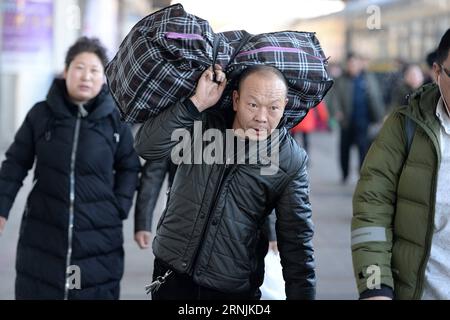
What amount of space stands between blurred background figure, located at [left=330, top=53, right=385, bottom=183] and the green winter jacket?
30.1ft

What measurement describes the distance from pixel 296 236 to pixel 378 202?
1.43 ft

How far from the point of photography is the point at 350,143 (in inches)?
489

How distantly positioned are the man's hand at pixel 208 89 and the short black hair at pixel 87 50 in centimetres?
161

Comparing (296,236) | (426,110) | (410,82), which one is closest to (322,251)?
(410,82)

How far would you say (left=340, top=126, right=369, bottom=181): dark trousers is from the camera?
12.3 m

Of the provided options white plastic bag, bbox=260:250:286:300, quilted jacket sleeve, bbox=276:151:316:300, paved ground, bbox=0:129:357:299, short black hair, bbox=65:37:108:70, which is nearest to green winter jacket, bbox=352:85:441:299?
quilted jacket sleeve, bbox=276:151:316:300

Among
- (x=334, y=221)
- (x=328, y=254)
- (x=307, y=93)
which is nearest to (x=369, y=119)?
(x=334, y=221)

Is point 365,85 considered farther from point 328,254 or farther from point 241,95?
point 241,95

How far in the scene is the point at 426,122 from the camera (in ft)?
9.30

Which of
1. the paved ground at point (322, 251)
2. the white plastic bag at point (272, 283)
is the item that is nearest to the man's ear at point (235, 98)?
the white plastic bag at point (272, 283)

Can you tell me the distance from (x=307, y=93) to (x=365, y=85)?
360 inches

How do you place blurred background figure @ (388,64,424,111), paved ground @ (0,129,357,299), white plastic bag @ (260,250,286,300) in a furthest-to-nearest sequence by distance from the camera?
blurred background figure @ (388,64,424,111) → paved ground @ (0,129,357,299) → white plastic bag @ (260,250,286,300)

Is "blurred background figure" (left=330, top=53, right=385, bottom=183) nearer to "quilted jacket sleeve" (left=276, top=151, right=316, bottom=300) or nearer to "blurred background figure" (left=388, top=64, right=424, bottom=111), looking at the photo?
"blurred background figure" (left=388, top=64, right=424, bottom=111)

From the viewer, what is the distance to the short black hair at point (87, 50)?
4.55m
